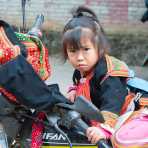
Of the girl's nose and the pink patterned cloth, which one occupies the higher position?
the girl's nose

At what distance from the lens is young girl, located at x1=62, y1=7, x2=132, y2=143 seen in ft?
7.73

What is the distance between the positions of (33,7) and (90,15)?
22.0 ft

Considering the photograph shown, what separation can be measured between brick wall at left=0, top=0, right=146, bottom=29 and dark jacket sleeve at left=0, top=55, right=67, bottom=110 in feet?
22.4

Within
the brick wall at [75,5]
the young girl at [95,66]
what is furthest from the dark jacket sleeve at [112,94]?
the brick wall at [75,5]

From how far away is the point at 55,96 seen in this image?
2.18 m

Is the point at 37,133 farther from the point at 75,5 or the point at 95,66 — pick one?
the point at 75,5

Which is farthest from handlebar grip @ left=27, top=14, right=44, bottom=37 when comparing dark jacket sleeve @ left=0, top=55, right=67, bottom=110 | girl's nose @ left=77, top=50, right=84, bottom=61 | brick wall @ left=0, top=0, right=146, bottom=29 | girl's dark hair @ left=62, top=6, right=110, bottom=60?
brick wall @ left=0, top=0, right=146, bottom=29

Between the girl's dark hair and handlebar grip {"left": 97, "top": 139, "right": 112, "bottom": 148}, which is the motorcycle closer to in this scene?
the girl's dark hair

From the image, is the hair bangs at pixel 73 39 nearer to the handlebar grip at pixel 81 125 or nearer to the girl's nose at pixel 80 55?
the girl's nose at pixel 80 55

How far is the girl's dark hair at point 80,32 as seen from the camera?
7.89 ft

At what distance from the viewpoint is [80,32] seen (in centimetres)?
242

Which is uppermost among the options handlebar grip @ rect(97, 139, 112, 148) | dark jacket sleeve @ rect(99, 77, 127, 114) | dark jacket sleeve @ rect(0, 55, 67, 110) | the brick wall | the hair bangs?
the hair bangs

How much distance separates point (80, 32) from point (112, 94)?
0.31m

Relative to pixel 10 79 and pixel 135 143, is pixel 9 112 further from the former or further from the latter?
pixel 135 143
